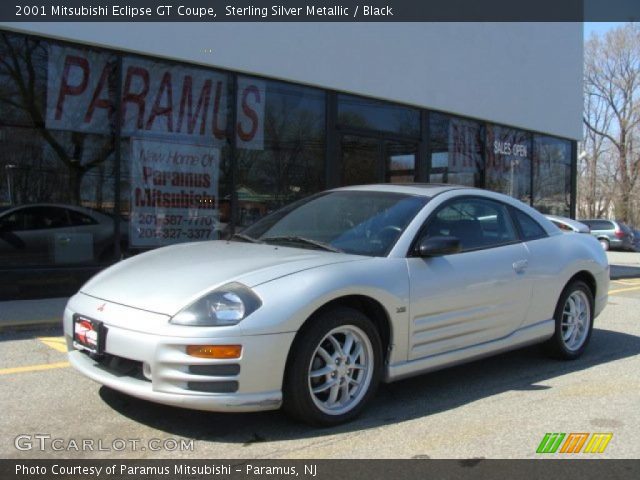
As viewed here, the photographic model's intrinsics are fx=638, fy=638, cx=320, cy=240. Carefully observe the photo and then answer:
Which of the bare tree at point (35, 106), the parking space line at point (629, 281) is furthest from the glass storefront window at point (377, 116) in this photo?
the parking space line at point (629, 281)

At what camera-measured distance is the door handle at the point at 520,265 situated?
4965 millimetres

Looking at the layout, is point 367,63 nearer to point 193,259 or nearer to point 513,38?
point 513,38

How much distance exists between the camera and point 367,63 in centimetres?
1138

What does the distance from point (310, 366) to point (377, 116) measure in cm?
873

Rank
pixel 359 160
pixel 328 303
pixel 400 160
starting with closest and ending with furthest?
pixel 328 303
pixel 359 160
pixel 400 160

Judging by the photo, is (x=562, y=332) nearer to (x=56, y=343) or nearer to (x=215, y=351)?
(x=215, y=351)

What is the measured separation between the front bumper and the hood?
6.8 inches

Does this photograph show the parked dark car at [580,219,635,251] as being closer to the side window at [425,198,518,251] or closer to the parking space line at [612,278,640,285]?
the parking space line at [612,278,640,285]

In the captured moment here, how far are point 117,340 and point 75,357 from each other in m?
0.58

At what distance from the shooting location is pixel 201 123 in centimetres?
957

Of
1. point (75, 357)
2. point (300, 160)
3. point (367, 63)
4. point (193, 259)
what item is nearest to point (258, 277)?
point (193, 259)

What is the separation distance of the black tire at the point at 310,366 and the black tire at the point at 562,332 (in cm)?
227

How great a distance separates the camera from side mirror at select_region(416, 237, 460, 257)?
14.0ft

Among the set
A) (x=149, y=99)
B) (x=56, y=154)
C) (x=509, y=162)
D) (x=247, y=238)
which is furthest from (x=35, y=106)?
(x=509, y=162)
